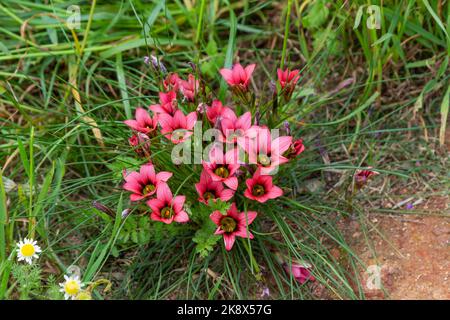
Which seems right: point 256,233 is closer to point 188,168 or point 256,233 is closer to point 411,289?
point 188,168

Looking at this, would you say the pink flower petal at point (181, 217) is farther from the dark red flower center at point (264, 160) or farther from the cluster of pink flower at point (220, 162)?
the dark red flower center at point (264, 160)

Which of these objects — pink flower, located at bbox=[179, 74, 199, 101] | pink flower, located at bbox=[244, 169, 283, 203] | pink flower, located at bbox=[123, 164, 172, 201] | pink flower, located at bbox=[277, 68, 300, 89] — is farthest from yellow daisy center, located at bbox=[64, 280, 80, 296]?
pink flower, located at bbox=[277, 68, 300, 89]

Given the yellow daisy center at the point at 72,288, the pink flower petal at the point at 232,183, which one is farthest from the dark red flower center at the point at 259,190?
the yellow daisy center at the point at 72,288

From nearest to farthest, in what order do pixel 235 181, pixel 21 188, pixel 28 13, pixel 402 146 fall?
pixel 235 181, pixel 21 188, pixel 402 146, pixel 28 13

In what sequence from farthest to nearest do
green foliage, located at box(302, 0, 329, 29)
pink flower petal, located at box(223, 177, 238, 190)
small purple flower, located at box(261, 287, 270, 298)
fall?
green foliage, located at box(302, 0, 329, 29)
small purple flower, located at box(261, 287, 270, 298)
pink flower petal, located at box(223, 177, 238, 190)

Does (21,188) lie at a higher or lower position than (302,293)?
higher

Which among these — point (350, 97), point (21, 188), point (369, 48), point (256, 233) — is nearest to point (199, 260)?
point (256, 233)

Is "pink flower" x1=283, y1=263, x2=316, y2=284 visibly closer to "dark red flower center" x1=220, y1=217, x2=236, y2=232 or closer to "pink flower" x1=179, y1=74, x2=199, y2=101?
"dark red flower center" x1=220, y1=217, x2=236, y2=232
